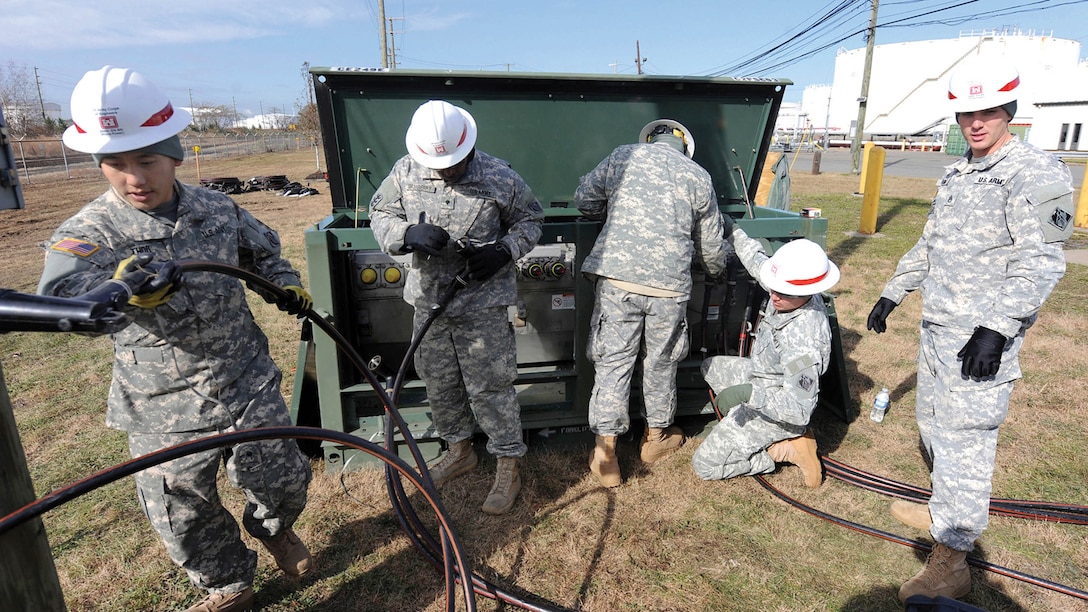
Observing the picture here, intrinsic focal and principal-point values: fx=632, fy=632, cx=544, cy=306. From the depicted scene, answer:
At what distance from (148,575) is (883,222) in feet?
40.0

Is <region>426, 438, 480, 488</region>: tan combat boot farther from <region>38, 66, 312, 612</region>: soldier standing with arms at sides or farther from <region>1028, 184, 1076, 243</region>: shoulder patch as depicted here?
<region>1028, 184, 1076, 243</region>: shoulder patch

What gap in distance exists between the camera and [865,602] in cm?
263

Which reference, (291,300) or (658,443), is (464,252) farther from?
(658,443)

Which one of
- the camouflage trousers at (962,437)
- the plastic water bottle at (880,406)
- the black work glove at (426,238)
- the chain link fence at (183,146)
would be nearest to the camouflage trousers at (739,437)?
the camouflage trousers at (962,437)

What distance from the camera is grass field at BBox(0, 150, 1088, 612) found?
267cm

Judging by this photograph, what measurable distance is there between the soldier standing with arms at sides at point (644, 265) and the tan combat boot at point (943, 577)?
4.37 feet

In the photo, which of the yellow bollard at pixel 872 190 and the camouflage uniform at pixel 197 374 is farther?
the yellow bollard at pixel 872 190

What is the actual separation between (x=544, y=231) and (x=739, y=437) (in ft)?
4.99

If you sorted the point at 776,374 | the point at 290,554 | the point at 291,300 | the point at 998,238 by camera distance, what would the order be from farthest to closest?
the point at 776,374 < the point at 290,554 < the point at 998,238 < the point at 291,300

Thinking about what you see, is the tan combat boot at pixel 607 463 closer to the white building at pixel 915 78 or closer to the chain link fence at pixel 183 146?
the chain link fence at pixel 183 146

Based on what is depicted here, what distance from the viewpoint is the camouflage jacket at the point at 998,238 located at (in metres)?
2.39

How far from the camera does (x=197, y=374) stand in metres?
2.17

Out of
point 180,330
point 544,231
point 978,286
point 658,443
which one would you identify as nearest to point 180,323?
point 180,330

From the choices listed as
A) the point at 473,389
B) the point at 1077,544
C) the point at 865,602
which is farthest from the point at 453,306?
the point at 1077,544
